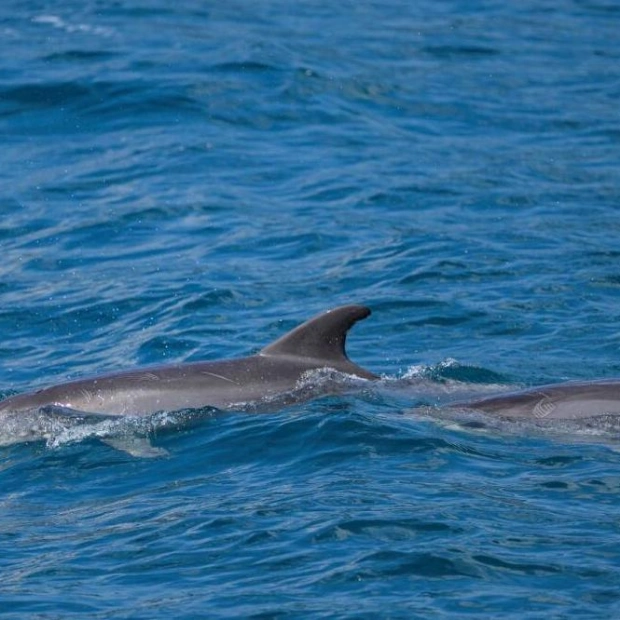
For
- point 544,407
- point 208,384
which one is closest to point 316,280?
point 208,384

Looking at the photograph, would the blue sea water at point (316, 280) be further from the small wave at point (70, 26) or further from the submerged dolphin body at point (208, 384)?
the submerged dolphin body at point (208, 384)

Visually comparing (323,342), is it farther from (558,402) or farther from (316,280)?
(316,280)

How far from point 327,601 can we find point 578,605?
4.97 feet

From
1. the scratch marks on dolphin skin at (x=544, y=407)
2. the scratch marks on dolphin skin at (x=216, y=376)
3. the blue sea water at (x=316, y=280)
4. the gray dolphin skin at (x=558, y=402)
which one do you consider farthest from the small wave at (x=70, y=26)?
the scratch marks on dolphin skin at (x=544, y=407)

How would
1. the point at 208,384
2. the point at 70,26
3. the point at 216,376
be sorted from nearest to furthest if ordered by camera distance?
1. the point at 208,384
2. the point at 216,376
3. the point at 70,26

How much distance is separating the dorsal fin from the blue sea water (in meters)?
0.54

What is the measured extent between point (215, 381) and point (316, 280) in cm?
520

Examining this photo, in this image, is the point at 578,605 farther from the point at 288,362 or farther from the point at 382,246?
the point at 382,246

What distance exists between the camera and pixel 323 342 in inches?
508

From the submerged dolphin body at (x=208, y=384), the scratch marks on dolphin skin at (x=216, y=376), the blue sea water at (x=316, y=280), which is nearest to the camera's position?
the blue sea water at (x=316, y=280)

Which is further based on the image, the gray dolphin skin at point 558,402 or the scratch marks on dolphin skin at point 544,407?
the scratch marks on dolphin skin at point 544,407

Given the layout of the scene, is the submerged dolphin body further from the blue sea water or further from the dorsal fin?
the blue sea water

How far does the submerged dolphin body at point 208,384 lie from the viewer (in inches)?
493

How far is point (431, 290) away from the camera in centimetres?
1725
